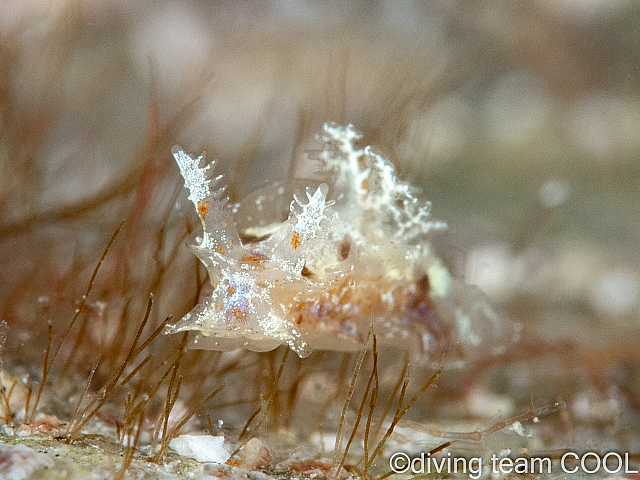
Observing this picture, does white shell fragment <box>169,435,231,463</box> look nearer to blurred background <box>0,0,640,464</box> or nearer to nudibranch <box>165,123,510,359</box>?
nudibranch <box>165,123,510,359</box>

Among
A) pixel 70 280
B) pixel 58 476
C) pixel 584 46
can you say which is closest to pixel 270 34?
pixel 584 46

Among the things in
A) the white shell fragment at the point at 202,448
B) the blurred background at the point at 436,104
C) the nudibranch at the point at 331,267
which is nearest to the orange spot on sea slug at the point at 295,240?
the nudibranch at the point at 331,267

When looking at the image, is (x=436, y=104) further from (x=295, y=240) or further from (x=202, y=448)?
(x=202, y=448)

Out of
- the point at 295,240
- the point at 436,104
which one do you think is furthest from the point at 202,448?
the point at 436,104

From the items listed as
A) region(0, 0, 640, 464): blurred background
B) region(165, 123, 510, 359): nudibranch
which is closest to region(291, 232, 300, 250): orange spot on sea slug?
region(165, 123, 510, 359): nudibranch

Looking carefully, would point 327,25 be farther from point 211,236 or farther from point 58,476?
point 58,476
